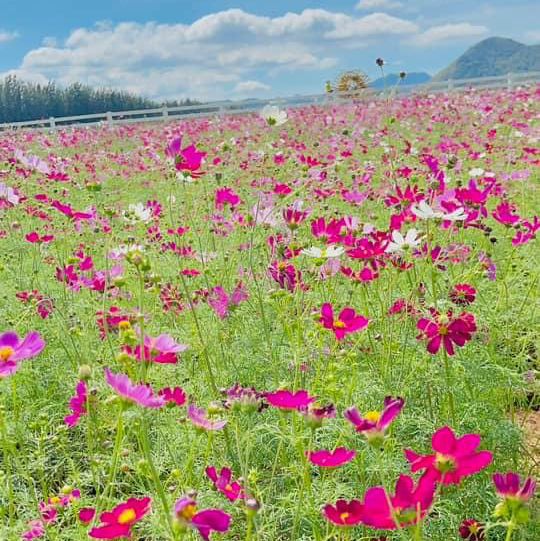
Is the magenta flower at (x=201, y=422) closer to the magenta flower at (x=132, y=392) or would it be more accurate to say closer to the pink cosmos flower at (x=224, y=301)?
the magenta flower at (x=132, y=392)

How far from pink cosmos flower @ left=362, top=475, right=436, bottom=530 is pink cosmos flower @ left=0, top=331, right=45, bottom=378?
22.9 inches

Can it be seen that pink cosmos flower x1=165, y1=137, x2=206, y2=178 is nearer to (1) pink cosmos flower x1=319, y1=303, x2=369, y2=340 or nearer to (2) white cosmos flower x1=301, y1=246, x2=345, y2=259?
(2) white cosmos flower x1=301, y1=246, x2=345, y2=259

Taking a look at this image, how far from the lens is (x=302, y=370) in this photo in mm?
1883

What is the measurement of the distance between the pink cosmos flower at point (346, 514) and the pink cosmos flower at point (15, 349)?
20.8 inches

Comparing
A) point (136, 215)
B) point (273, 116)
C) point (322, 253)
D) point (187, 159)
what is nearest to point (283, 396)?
point (322, 253)

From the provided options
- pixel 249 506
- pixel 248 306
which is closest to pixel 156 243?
pixel 248 306

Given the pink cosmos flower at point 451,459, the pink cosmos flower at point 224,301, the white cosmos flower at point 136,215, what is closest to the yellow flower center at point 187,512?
the pink cosmos flower at point 451,459

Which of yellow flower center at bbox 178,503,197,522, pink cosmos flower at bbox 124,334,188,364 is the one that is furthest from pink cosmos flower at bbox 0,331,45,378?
yellow flower center at bbox 178,503,197,522

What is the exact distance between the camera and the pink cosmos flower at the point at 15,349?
3.60ft

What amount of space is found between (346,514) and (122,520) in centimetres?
30

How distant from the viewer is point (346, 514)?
→ 2.84ft

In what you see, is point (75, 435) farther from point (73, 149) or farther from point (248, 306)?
point (73, 149)

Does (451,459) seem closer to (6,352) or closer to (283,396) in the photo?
(283,396)

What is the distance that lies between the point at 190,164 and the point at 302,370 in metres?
0.64
